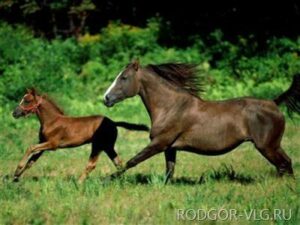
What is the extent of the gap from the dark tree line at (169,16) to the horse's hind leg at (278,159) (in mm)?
15923

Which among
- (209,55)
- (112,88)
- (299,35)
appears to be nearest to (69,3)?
(209,55)

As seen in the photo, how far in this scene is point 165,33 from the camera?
26.5 metres

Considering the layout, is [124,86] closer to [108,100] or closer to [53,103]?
[108,100]

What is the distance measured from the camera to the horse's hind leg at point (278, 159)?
9.66 metres

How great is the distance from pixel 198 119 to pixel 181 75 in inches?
31.2

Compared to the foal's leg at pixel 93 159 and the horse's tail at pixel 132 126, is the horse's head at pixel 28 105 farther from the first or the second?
the horse's tail at pixel 132 126

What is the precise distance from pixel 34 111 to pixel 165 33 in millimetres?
15888

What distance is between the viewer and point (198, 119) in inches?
384

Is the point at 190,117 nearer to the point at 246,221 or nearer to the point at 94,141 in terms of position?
the point at 94,141

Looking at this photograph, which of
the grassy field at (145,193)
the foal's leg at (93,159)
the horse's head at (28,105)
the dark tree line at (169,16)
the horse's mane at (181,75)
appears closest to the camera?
the grassy field at (145,193)

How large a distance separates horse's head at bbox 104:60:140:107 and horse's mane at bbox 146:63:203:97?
0.29 metres

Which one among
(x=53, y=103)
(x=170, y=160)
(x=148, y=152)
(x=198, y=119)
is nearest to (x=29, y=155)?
(x=53, y=103)

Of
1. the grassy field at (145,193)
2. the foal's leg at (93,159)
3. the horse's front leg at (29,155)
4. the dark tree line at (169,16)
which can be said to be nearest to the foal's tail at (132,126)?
the foal's leg at (93,159)

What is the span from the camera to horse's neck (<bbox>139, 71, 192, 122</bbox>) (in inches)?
389
